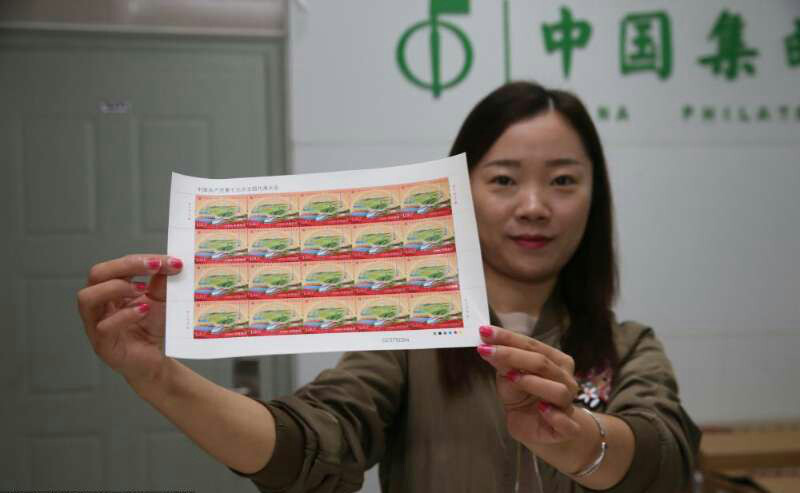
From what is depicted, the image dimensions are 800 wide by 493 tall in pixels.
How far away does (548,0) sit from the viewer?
223 cm

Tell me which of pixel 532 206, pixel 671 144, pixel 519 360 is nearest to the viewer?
pixel 519 360

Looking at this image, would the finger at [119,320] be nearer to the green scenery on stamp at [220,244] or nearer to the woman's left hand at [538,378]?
the green scenery on stamp at [220,244]

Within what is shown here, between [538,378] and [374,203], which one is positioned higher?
[374,203]

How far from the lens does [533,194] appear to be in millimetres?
963

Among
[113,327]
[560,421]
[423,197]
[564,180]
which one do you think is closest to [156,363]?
[113,327]

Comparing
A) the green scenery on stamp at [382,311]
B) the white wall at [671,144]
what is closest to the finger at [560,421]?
the green scenery on stamp at [382,311]

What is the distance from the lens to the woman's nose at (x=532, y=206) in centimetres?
95

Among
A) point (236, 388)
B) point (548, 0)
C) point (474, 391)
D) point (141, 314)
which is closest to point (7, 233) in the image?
point (236, 388)

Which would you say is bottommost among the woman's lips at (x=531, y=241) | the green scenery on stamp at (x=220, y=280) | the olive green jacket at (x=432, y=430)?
the olive green jacket at (x=432, y=430)

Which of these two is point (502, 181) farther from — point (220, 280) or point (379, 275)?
point (220, 280)

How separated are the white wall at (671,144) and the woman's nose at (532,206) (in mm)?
1266

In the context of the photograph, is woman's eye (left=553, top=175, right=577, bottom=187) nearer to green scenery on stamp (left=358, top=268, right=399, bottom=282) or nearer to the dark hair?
the dark hair

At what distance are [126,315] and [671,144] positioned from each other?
6.92 feet

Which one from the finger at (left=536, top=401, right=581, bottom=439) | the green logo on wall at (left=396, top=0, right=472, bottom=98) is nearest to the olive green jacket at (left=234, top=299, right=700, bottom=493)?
the finger at (left=536, top=401, right=581, bottom=439)
